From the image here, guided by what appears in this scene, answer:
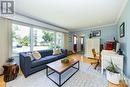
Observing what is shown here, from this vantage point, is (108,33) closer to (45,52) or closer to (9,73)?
(45,52)

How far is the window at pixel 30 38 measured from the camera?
13.0ft

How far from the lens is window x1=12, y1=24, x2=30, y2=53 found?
3.88 m

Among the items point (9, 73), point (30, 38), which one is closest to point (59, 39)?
point (30, 38)

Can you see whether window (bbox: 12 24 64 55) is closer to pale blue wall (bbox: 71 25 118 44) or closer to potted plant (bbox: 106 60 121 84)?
pale blue wall (bbox: 71 25 118 44)

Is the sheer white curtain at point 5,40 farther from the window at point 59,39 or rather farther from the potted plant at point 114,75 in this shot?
the window at point 59,39

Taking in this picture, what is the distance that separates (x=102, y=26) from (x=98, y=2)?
157 inches

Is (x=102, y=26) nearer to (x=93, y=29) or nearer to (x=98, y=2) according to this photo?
(x=93, y=29)

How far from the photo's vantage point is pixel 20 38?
163 inches

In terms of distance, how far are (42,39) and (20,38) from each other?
147 cm

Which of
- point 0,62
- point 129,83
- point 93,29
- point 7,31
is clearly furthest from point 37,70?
point 93,29

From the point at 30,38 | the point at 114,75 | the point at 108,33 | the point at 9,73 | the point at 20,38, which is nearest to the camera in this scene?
the point at 114,75

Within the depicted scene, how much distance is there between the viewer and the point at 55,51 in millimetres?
5223

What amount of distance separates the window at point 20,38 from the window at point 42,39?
44 cm

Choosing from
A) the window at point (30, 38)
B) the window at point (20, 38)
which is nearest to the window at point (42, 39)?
the window at point (30, 38)
